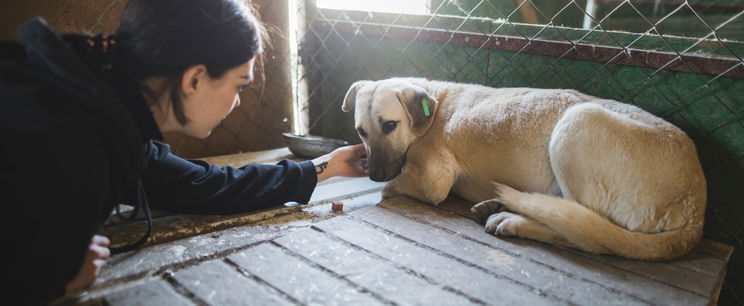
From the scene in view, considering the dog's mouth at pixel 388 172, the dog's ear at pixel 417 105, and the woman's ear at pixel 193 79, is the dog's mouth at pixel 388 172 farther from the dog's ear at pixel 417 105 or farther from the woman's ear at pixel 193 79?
the woman's ear at pixel 193 79

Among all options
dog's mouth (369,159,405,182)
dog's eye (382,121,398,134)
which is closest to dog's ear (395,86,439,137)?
dog's eye (382,121,398,134)

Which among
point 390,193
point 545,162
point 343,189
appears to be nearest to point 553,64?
point 545,162

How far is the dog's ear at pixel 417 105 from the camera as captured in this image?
9.71 ft

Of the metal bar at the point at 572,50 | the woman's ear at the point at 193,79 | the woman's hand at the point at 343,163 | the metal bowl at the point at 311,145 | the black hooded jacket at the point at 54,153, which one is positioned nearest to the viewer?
the black hooded jacket at the point at 54,153

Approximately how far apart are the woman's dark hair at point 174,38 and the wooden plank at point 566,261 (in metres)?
1.49

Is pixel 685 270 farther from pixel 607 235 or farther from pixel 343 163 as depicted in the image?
pixel 343 163

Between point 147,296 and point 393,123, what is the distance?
1.78 m

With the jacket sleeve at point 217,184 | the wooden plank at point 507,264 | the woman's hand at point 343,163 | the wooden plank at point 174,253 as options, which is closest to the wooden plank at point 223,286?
the wooden plank at point 174,253

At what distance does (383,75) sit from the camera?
411 cm

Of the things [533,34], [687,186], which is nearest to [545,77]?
[533,34]

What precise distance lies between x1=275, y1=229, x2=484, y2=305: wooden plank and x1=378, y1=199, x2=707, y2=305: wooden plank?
1.84 ft

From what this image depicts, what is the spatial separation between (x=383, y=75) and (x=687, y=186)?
2.55 metres

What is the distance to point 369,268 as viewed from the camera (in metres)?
1.96

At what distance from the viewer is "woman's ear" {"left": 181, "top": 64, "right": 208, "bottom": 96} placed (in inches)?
63.5
